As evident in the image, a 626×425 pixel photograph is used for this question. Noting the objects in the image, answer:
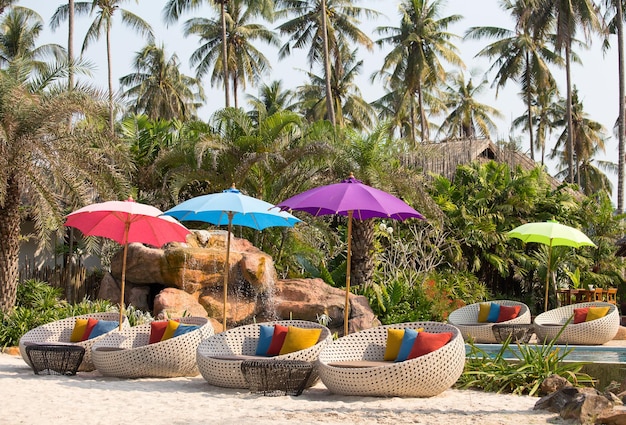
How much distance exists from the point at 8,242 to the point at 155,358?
18.2ft

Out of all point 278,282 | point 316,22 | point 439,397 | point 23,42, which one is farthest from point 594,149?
point 439,397

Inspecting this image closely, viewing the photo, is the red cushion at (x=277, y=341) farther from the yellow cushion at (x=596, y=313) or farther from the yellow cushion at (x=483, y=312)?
the yellow cushion at (x=596, y=313)

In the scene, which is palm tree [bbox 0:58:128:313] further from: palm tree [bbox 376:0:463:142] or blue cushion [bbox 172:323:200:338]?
palm tree [bbox 376:0:463:142]

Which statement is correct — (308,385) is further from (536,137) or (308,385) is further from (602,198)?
(536,137)

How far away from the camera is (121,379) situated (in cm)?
926

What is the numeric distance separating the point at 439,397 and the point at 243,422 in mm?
2535

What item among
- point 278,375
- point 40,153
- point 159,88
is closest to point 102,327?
point 278,375

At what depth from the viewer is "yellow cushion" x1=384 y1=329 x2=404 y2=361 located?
27.8 feet

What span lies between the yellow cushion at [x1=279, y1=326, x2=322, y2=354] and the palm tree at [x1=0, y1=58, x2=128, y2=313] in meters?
5.92

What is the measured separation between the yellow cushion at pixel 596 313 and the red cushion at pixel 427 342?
7553mm

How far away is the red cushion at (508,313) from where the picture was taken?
48.3 ft

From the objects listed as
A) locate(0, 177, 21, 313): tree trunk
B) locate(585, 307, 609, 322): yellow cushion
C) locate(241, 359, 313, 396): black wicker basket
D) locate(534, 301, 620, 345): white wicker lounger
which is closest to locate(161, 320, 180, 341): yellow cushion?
locate(241, 359, 313, 396): black wicker basket

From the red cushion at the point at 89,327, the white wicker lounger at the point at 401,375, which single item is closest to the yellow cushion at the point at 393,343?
the white wicker lounger at the point at 401,375

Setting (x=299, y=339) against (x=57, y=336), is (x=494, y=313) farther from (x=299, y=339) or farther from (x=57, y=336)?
(x=57, y=336)
